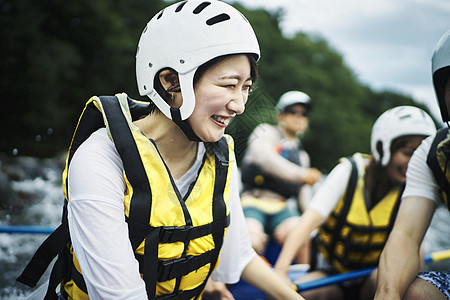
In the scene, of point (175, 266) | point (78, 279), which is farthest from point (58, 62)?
point (175, 266)

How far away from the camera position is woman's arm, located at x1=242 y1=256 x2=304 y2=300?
64.1 inches

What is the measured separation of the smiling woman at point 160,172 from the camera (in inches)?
49.8

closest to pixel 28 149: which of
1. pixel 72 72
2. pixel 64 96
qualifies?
pixel 64 96

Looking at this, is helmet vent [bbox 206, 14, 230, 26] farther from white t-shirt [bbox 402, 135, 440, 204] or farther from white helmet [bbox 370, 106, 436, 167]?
white helmet [bbox 370, 106, 436, 167]

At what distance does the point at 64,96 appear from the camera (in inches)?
544

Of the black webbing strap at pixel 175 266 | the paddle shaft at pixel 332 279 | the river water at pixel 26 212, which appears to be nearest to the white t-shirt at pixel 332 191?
the paddle shaft at pixel 332 279

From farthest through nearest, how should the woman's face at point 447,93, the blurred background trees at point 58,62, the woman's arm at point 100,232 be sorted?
the blurred background trees at point 58,62 < the woman's face at point 447,93 < the woman's arm at point 100,232

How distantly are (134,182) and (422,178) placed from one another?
127cm

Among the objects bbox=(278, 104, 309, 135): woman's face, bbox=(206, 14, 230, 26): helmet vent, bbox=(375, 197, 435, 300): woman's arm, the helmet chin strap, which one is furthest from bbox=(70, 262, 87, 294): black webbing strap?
bbox=(278, 104, 309, 135): woman's face

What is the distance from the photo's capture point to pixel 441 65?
163 cm

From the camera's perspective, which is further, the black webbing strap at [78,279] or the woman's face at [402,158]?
the woman's face at [402,158]

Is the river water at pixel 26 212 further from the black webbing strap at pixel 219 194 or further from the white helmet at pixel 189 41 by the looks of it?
the white helmet at pixel 189 41

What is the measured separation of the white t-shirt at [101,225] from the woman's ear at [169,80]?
1.07ft

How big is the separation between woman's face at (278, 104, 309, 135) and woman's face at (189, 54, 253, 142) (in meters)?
3.09
